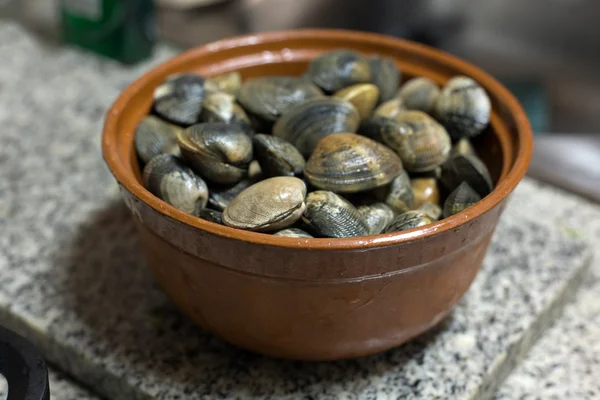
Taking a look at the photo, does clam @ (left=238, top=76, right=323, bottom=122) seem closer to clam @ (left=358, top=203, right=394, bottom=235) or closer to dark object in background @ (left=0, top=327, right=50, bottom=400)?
clam @ (left=358, top=203, right=394, bottom=235)

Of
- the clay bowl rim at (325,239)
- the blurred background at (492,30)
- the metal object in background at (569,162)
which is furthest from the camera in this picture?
the blurred background at (492,30)

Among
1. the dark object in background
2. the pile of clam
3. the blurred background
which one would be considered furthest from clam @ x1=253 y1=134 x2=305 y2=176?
the blurred background

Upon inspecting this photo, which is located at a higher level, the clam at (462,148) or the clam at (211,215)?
the clam at (462,148)

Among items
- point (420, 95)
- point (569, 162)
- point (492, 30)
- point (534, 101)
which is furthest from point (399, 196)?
point (492, 30)

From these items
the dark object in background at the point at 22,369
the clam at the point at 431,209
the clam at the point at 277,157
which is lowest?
the dark object in background at the point at 22,369

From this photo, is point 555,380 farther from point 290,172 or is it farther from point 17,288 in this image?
point 17,288

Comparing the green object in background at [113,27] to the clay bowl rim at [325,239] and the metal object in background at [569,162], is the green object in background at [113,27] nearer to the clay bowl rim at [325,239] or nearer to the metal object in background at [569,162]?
the clay bowl rim at [325,239]

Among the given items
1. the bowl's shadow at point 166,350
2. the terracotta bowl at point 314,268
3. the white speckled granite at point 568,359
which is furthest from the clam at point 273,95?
the white speckled granite at point 568,359

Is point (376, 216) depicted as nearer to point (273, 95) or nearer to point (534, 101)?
point (273, 95)
